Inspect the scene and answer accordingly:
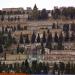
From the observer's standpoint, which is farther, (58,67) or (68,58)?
(68,58)

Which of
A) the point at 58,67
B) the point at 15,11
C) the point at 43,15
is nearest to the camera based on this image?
the point at 58,67

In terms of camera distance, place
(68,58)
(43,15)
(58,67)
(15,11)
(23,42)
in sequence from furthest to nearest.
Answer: (15,11)
(43,15)
(23,42)
(68,58)
(58,67)

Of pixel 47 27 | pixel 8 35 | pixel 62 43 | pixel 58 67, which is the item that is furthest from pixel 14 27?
pixel 58 67

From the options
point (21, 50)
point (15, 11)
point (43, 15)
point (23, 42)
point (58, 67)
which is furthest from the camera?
point (15, 11)

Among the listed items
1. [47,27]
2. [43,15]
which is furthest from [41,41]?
[43,15]

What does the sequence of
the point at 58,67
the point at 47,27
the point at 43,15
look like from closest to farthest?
the point at 58,67 < the point at 47,27 < the point at 43,15

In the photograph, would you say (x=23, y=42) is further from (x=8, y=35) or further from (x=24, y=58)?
(x=24, y=58)

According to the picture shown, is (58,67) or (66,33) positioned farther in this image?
(66,33)

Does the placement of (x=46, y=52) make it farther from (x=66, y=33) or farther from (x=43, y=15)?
(x=43, y=15)
